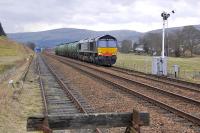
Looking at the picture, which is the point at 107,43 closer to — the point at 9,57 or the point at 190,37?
the point at 9,57

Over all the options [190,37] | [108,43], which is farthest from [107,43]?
[190,37]

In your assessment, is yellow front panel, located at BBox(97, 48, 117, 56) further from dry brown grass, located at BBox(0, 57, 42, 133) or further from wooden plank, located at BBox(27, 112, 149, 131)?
wooden plank, located at BBox(27, 112, 149, 131)

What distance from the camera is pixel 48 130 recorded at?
21.7ft

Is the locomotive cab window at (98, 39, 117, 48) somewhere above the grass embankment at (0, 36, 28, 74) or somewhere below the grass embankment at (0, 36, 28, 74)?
above

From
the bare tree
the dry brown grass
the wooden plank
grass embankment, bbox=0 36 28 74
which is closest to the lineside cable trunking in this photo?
the dry brown grass

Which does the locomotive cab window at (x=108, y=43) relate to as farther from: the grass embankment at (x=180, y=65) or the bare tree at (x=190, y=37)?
the bare tree at (x=190, y=37)

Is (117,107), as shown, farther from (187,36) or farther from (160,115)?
(187,36)

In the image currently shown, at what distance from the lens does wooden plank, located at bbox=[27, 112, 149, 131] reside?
683 cm

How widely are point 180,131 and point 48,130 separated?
18.7 feet

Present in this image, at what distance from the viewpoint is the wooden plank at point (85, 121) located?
6.83 meters

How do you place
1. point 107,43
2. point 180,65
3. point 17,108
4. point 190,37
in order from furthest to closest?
1. point 190,37
2. point 180,65
3. point 107,43
4. point 17,108

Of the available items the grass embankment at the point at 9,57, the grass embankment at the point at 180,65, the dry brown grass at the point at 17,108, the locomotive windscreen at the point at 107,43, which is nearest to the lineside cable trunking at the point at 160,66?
the grass embankment at the point at 180,65

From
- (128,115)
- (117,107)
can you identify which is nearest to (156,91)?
(117,107)

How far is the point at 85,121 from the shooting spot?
7191 millimetres
